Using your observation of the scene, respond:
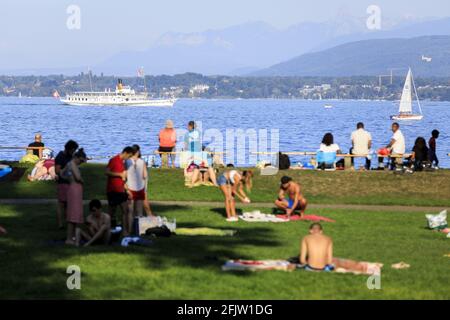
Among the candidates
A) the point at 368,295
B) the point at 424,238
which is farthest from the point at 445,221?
the point at 368,295

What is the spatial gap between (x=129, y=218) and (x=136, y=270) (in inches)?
168

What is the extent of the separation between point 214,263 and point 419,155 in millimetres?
16378

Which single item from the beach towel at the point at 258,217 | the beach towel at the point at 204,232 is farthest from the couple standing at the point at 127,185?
the beach towel at the point at 258,217

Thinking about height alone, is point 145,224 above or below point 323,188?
above

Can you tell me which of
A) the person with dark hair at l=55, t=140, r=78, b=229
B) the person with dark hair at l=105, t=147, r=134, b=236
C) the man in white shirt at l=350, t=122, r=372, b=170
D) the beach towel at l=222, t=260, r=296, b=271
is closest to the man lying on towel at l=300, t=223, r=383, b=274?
the beach towel at l=222, t=260, r=296, b=271

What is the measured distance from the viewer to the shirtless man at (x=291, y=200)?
2391cm

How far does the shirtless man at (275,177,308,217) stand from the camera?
23906 mm

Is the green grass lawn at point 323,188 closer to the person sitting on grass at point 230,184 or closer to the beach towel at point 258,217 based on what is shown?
the person sitting on grass at point 230,184

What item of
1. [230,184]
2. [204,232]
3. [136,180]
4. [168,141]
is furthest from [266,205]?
[168,141]

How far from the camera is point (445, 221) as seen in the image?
2266cm

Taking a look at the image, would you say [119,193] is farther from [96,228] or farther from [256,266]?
[256,266]

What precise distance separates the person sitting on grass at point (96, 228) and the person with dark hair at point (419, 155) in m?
14.8

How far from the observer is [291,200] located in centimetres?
2427

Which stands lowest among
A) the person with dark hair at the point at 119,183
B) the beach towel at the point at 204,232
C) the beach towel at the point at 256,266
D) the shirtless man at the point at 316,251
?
the beach towel at the point at 204,232
